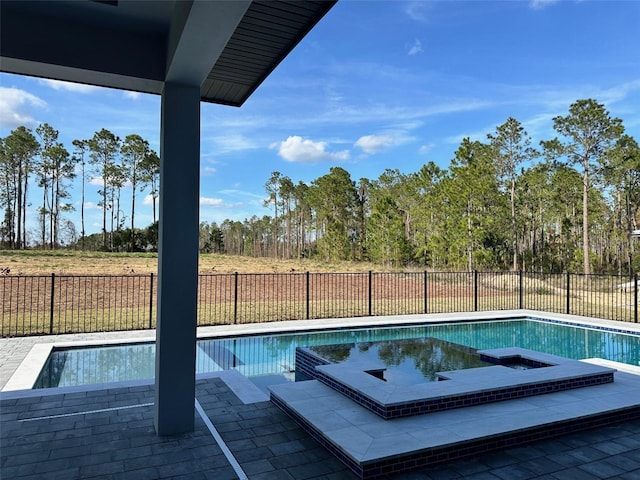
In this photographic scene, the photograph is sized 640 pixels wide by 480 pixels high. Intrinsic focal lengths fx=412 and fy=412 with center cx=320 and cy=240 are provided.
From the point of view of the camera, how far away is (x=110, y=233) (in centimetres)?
2686

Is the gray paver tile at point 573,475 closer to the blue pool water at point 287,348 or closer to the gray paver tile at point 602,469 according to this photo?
the gray paver tile at point 602,469

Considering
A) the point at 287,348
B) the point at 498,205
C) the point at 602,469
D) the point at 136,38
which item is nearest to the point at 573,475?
the point at 602,469

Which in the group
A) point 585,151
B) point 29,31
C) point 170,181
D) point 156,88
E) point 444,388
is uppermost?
point 585,151

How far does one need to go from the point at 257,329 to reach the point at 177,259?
191 inches

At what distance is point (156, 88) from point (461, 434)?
385 centimetres

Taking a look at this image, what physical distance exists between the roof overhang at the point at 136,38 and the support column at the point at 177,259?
34 cm

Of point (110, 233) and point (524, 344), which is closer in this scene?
point (524, 344)

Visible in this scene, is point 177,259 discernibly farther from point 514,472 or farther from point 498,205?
point 498,205

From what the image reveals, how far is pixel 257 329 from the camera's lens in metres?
8.04

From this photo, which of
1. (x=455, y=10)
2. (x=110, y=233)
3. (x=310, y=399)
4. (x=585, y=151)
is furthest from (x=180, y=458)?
(x=110, y=233)

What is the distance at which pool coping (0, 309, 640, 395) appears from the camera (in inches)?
211

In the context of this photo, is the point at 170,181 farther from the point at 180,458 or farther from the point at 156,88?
the point at 180,458

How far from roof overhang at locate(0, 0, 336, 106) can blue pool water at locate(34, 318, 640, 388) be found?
3685 millimetres

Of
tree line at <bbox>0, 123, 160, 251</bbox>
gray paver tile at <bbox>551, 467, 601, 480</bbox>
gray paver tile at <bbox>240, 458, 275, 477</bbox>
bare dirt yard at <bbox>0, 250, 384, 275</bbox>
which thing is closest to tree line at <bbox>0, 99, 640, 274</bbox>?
tree line at <bbox>0, 123, 160, 251</bbox>
